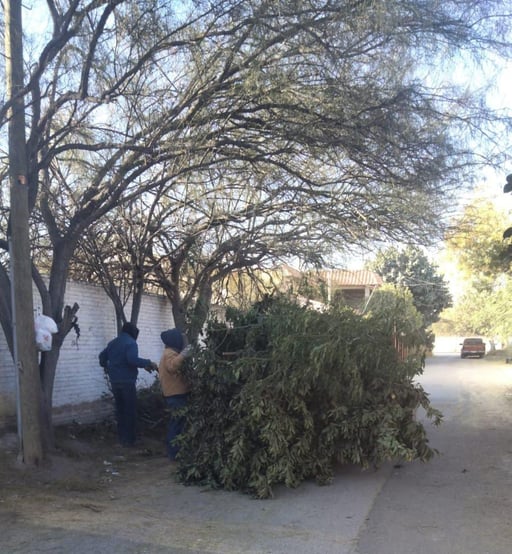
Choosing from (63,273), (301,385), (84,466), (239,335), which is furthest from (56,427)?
(301,385)

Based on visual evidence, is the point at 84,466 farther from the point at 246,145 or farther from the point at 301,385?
the point at 246,145

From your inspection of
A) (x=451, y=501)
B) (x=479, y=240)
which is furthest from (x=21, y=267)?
(x=479, y=240)

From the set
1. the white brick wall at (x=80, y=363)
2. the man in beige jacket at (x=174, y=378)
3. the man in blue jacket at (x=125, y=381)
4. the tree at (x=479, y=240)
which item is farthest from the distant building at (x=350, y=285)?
the white brick wall at (x=80, y=363)

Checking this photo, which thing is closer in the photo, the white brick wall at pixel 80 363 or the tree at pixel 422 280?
the white brick wall at pixel 80 363

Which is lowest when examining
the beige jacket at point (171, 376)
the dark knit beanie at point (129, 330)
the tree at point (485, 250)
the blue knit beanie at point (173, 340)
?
the beige jacket at point (171, 376)

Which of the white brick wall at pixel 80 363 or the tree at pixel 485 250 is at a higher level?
the tree at pixel 485 250

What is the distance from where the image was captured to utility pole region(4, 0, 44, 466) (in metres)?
6.90

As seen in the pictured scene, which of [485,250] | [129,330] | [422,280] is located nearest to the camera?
[129,330]

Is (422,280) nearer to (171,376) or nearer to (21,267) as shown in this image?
(171,376)

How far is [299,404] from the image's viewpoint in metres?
6.91

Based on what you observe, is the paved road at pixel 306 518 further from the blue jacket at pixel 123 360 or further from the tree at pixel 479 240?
the tree at pixel 479 240

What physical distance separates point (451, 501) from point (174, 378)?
11.8ft

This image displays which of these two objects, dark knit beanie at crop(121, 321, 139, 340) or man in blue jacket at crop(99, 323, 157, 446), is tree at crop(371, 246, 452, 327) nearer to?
dark knit beanie at crop(121, 321, 139, 340)

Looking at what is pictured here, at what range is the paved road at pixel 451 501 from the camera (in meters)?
5.18
